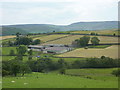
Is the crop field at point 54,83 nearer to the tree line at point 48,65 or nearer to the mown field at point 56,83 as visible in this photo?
the mown field at point 56,83

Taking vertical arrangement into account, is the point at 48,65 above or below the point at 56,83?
above

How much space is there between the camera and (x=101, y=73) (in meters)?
63.6

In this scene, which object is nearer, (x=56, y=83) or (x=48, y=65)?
(x=56, y=83)

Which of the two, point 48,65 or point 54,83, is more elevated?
point 48,65

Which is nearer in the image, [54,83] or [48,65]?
[54,83]

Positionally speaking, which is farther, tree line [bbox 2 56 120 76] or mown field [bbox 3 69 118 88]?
tree line [bbox 2 56 120 76]

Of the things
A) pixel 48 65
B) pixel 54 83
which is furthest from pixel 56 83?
pixel 48 65

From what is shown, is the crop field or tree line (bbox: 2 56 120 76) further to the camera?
tree line (bbox: 2 56 120 76)

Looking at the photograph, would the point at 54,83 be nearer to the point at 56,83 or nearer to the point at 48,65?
the point at 56,83

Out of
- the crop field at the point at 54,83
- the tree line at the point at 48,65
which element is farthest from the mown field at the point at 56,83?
the tree line at the point at 48,65

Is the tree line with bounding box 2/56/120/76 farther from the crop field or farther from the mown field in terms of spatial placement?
the crop field

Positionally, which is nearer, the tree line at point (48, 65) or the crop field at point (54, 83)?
the crop field at point (54, 83)

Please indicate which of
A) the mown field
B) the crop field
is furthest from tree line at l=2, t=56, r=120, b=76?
the crop field

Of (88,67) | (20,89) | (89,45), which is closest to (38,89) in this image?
(20,89)
